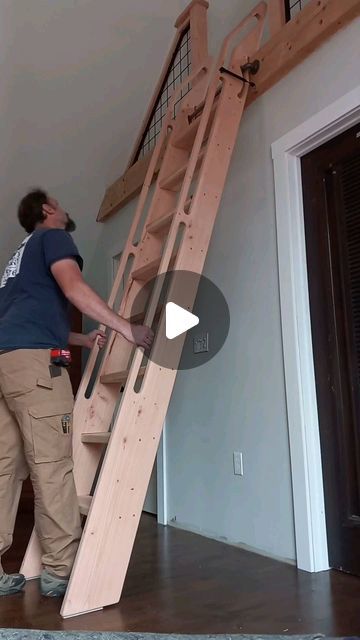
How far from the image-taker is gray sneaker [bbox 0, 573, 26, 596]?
6.27ft

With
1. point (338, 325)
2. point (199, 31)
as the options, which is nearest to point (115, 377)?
point (338, 325)

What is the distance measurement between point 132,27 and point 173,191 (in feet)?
5.94

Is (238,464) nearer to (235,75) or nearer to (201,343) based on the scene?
(201,343)

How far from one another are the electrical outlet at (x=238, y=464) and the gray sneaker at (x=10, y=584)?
43.3 inches

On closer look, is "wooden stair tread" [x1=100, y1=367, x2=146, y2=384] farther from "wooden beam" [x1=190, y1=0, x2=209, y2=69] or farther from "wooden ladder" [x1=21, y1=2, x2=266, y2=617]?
"wooden beam" [x1=190, y1=0, x2=209, y2=69]

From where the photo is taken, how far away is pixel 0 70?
11.1 feet

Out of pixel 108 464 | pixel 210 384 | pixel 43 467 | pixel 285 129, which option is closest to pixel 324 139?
pixel 285 129

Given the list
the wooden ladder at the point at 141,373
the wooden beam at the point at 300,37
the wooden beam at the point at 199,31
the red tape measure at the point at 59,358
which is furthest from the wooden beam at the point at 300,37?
the red tape measure at the point at 59,358

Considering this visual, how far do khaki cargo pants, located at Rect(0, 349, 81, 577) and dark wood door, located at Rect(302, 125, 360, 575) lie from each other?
1044 mm

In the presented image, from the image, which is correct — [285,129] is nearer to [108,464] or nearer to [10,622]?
[108,464]

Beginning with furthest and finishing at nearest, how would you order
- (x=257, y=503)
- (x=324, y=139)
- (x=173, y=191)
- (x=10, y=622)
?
1. (x=173, y=191)
2. (x=257, y=503)
3. (x=324, y=139)
4. (x=10, y=622)
